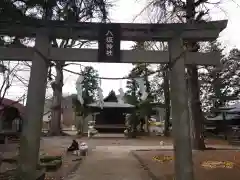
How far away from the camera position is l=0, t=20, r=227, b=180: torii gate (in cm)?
733

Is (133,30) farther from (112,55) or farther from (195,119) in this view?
(195,119)

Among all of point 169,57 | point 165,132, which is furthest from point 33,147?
point 165,132

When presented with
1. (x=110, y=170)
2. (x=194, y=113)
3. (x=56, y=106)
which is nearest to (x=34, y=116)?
(x=110, y=170)

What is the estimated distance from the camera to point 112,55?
25.2 ft

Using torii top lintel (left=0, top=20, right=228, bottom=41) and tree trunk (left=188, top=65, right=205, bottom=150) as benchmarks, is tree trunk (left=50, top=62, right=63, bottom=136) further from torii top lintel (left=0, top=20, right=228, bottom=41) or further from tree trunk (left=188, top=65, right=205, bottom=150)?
torii top lintel (left=0, top=20, right=228, bottom=41)

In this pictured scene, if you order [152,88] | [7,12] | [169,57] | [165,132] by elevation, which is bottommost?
[165,132]

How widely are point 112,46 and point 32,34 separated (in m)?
2.09

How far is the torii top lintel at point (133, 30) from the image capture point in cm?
755

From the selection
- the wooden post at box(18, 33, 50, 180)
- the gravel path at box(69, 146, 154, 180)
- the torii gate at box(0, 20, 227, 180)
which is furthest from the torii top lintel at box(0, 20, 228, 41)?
the gravel path at box(69, 146, 154, 180)

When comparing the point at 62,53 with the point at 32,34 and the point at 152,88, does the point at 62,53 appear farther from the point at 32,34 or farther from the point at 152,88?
the point at 152,88

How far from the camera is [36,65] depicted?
297 inches

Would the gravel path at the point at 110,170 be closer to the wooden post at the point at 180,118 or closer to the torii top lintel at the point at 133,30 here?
the wooden post at the point at 180,118

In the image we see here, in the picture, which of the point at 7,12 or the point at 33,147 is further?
the point at 33,147

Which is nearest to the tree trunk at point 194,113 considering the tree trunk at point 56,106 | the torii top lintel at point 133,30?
the torii top lintel at point 133,30
